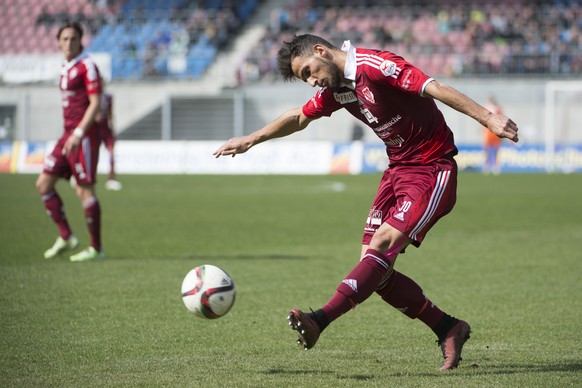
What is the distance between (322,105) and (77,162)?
5727 millimetres

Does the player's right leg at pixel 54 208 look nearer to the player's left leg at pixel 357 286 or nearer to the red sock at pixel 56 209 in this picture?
the red sock at pixel 56 209

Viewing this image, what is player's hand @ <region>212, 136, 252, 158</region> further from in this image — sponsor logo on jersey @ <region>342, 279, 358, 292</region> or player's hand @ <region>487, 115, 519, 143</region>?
player's hand @ <region>487, 115, 519, 143</region>

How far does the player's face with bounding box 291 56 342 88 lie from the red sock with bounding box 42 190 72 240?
6.50 metres

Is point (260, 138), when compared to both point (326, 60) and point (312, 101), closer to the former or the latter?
point (312, 101)

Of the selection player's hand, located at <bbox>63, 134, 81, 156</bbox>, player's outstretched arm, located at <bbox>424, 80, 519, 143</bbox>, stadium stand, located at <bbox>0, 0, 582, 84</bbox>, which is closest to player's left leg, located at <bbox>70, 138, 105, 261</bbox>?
player's hand, located at <bbox>63, 134, 81, 156</bbox>

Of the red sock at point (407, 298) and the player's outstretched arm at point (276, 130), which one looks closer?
the red sock at point (407, 298)

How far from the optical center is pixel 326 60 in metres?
5.73

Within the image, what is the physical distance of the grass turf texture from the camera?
19.4 feet

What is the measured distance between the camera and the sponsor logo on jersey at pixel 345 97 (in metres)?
5.93

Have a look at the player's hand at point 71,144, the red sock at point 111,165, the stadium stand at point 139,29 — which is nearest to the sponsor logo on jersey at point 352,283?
the player's hand at point 71,144

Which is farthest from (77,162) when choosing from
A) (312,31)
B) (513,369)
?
(312,31)

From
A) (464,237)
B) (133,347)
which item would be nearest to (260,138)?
(133,347)

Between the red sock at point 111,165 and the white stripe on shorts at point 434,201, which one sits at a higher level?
the white stripe on shorts at point 434,201

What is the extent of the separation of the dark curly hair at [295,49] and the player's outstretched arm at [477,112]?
0.75m
